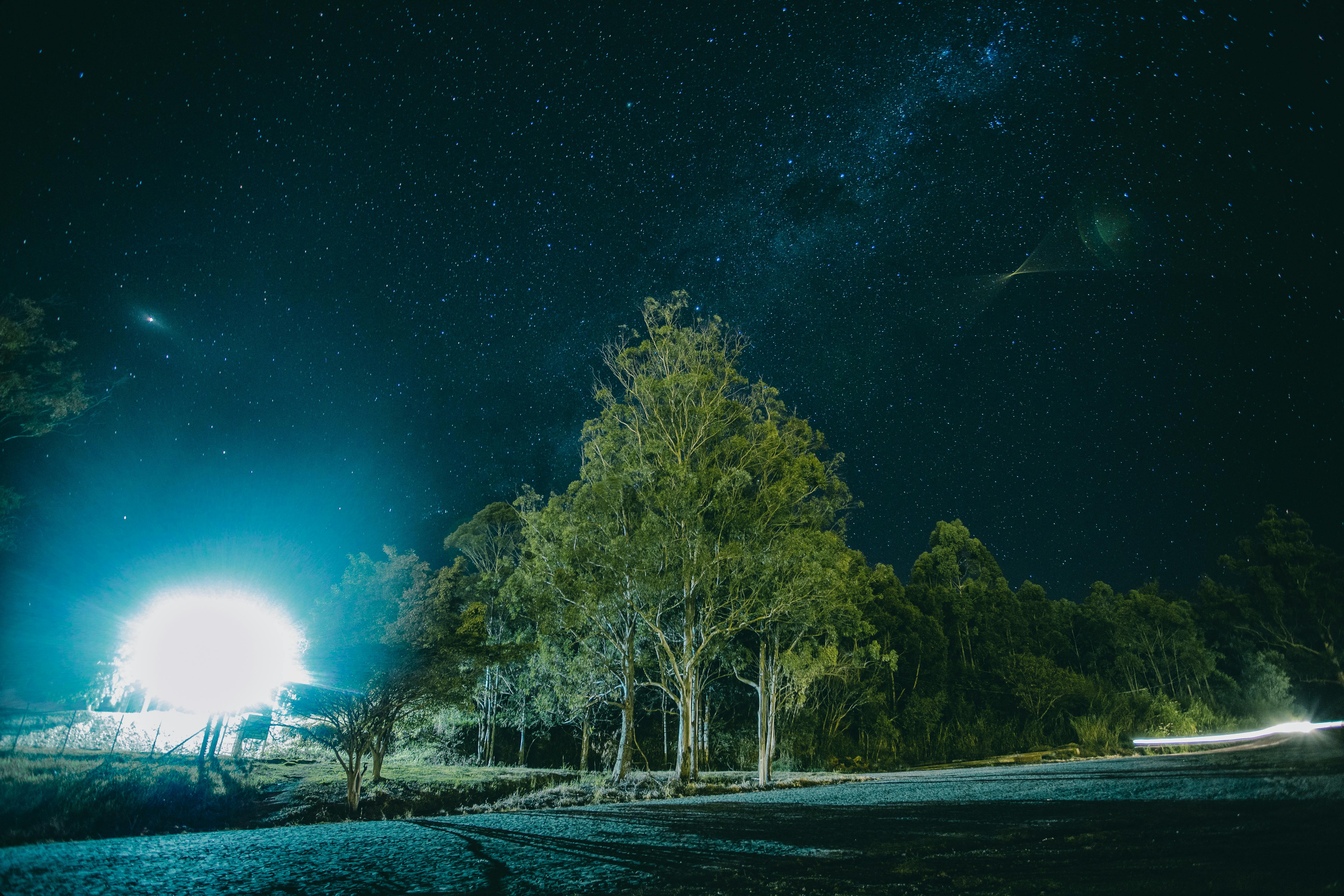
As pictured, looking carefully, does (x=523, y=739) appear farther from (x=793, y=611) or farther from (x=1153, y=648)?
(x=1153, y=648)

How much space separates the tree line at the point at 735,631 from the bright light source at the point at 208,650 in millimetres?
1336

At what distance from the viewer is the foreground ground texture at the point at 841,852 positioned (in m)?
1.50

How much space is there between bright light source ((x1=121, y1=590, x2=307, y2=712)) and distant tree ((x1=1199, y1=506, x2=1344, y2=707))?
45.9 metres

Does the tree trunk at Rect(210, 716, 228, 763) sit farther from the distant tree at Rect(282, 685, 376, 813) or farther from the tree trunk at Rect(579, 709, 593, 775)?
the tree trunk at Rect(579, 709, 593, 775)

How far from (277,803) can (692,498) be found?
1128 cm

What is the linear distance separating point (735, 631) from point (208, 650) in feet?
51.6

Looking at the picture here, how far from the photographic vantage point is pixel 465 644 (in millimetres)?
14484

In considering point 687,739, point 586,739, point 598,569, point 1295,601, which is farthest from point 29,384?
point 1295,601

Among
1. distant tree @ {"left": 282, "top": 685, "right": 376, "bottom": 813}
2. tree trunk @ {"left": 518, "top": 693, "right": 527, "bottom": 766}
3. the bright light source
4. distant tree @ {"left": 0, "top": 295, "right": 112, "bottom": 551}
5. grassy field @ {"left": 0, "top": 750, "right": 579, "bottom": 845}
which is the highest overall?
distant tree @ {"left": 0, "top": 295, "right": 112, "bottom": 551}

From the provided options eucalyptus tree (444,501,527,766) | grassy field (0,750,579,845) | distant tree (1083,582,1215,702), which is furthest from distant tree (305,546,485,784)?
distant tree (1083,582,1215,702)

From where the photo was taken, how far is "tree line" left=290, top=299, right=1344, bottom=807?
1262cm

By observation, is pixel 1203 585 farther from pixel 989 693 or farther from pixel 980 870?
pixel 980 870

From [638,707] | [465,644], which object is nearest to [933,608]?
[638,707]

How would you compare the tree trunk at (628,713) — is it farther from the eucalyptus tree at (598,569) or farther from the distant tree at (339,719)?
the distant tree at (339,719)
